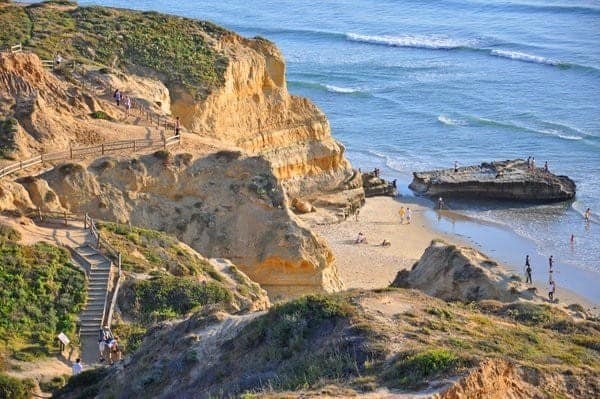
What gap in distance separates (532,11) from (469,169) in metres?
58.2

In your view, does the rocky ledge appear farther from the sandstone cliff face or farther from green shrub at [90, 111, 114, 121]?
green shrub at [90, 111, 114, 121]

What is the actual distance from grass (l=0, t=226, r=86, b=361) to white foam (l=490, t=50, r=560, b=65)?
7181 cm

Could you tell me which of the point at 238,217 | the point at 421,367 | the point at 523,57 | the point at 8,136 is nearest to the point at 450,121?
the point at 523,57

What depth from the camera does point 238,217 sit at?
44.7 metres

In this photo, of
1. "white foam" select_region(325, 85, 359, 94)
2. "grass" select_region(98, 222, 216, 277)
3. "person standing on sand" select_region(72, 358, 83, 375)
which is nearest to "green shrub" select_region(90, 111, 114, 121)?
"grass" select_region(98, 222, 216, 277)

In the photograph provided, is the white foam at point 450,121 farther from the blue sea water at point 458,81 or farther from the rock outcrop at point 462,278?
the rock outcrop at point 462,278

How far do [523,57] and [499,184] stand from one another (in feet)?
126

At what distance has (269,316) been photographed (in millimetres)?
25578

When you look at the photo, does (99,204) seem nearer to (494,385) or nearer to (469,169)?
(494,385)

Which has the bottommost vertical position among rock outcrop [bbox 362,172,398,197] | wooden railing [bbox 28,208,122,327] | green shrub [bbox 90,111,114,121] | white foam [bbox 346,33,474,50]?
rock outcrop [bbox 362,172,398,197]

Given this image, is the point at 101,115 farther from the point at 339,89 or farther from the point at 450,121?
the point at 339,89

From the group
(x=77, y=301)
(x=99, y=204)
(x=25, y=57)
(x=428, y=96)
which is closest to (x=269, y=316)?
(x=77, y=301)

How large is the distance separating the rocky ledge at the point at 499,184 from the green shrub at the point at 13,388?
4284 cm

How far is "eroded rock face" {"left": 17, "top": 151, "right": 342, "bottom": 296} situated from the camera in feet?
144
